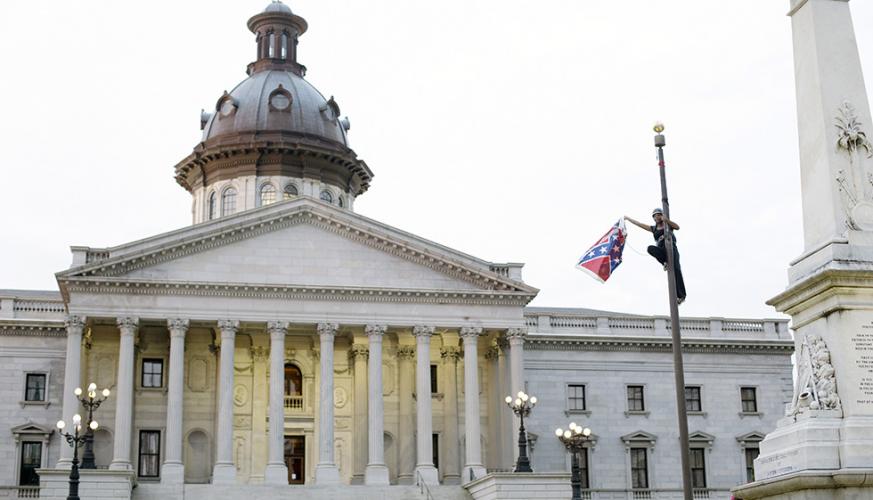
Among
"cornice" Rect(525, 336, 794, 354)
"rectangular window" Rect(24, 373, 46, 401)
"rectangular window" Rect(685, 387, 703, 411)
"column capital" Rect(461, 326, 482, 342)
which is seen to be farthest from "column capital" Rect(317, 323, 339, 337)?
"rectangular window" Rect(685, 387, 703, 411)

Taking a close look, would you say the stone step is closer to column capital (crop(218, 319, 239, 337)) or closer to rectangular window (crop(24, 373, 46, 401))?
column capital (crop(218, 319, 239, 337))

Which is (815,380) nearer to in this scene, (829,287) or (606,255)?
(829,287)

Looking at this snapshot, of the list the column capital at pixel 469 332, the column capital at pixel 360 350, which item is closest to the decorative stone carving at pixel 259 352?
the column capital at pixel 360 350

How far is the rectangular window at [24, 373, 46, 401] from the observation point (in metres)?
59.2

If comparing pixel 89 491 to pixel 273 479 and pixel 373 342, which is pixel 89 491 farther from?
pixel 373 342

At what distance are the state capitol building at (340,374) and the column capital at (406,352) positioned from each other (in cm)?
10

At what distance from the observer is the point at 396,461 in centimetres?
5994

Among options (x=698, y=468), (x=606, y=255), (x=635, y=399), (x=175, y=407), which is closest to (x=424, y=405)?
(x=175, y=407)

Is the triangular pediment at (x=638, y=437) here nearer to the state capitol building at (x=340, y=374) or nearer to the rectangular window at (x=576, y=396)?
the state capitol building at (x=340, y=374)

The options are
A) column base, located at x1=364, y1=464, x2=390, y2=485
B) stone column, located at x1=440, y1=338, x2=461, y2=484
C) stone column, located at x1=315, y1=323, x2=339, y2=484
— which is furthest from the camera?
stone column, located at x1=440, y1=338, x2=461, y2=484

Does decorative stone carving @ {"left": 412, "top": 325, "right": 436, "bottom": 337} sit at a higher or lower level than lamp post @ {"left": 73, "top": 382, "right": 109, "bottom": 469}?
higher

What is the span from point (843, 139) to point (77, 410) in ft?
142

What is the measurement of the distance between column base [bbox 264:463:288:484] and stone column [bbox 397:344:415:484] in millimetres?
7048

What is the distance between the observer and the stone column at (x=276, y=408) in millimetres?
53500
